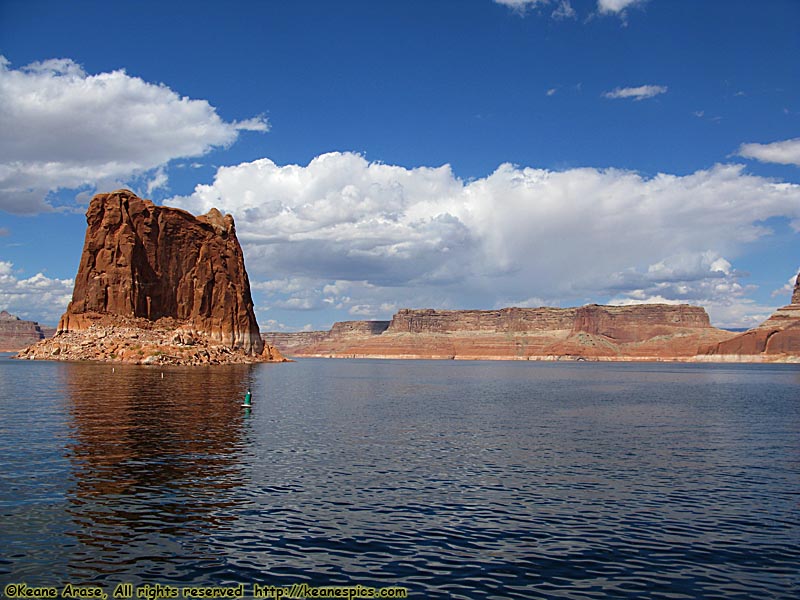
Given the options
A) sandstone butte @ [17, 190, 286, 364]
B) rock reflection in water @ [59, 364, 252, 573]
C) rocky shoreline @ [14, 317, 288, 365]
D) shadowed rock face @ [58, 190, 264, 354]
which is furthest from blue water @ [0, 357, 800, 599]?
shadowed rock face @ [58, 190, 264, 354]

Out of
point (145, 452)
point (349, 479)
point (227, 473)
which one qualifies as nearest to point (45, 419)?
point (145, 452)

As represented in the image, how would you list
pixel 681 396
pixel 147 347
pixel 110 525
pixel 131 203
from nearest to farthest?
1. pixel 110 525
2. pixel 681 396
3. pixel 147 347
4. pixel 131 203

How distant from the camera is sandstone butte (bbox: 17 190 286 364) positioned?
12950cm

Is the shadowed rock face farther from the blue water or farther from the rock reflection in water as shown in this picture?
the blue water

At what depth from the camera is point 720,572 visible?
16.5 meters

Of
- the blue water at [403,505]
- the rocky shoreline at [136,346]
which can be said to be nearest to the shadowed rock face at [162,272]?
the rocky shoreline at [136,346]

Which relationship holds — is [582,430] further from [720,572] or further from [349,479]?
[720,572]

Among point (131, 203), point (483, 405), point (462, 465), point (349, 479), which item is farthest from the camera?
point (131, 203)

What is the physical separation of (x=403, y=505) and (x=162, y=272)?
145017 millimetres

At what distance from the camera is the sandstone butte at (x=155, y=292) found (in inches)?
5098

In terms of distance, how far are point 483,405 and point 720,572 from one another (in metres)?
46.4

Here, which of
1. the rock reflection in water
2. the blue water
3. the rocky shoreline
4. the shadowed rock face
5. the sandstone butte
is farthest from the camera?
the shadowed rock face

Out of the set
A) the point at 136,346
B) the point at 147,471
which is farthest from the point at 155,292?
the point at 147,471

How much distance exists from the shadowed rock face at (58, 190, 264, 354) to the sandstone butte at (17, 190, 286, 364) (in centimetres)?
22
